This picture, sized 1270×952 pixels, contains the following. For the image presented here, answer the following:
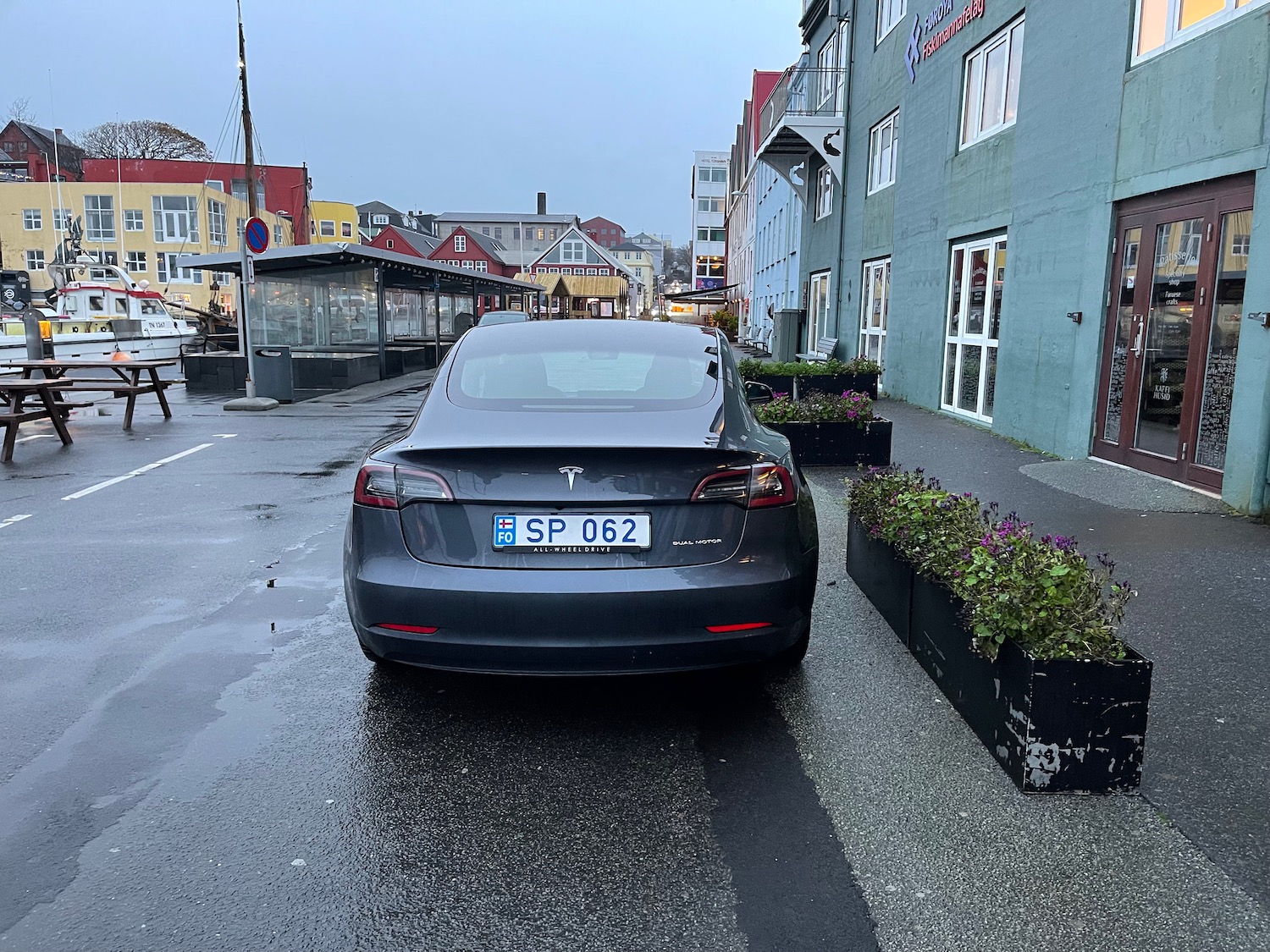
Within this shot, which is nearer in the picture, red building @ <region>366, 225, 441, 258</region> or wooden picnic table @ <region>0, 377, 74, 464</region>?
wooden picnic table @ <region>0, 377, 74, 464</region>

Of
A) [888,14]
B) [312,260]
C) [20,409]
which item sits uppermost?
[888,14]

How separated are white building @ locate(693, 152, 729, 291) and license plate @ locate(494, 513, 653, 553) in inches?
3608

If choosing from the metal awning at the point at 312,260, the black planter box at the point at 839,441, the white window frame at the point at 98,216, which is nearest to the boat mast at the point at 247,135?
the metal awning at the point at 312,260

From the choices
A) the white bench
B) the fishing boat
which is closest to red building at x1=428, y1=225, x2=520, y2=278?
the fishing boat

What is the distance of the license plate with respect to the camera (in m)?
3.36

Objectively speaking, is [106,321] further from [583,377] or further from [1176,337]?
[583,377]

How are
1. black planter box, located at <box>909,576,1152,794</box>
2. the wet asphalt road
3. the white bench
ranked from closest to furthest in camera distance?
1. the wet asphalt road
2. black planter box, located at <box>909,576,1152,794</box>
3. the white bench

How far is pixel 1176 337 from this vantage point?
324 inches

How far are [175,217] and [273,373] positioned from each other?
55.9 m

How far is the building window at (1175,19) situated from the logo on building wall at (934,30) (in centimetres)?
504

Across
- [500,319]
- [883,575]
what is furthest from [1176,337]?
[500,319]

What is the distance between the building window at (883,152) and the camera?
18547mm

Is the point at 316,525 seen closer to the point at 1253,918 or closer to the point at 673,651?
the point at 673,651

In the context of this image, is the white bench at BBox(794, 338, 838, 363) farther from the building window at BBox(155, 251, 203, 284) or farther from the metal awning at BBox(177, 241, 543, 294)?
the building window at BBox(155, 251, 203, 284)
